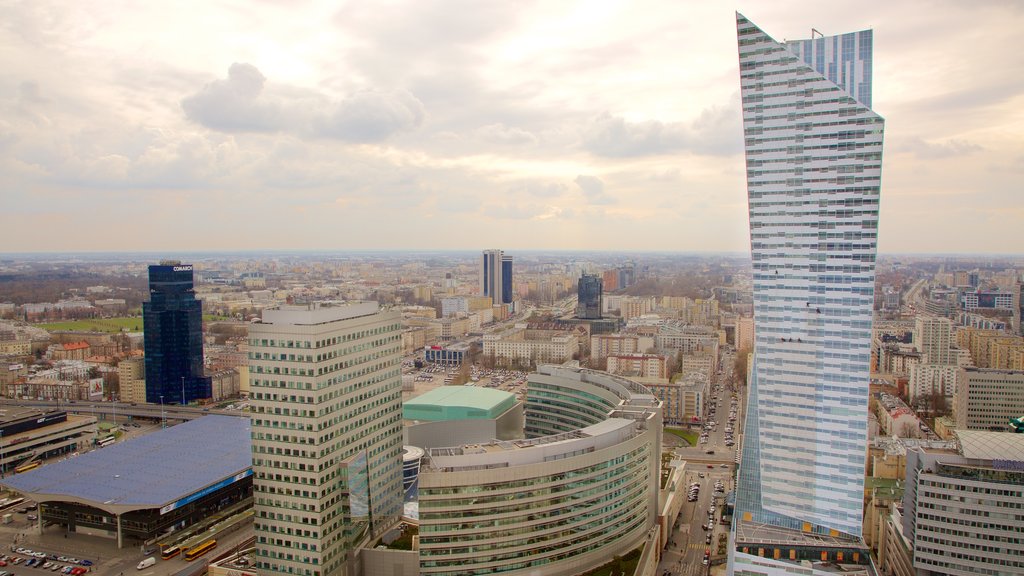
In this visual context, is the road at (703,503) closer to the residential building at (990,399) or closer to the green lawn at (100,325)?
the residential building at (990,399)

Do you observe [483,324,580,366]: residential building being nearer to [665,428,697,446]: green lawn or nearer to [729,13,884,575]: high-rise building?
[665,428,697,446]: green lawn

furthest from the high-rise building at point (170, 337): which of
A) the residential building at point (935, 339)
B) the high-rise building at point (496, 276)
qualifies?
the residential building at point (935, 339)

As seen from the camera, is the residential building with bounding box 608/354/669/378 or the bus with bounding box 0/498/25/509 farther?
the residential building with bounding box 608/354/669/378

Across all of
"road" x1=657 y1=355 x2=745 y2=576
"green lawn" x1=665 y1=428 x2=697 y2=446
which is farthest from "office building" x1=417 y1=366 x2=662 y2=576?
"green lawn" x1=665 y1=428 x2=697 y2=446

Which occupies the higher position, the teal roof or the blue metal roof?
the teal roof

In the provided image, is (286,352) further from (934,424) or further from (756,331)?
(934,424)

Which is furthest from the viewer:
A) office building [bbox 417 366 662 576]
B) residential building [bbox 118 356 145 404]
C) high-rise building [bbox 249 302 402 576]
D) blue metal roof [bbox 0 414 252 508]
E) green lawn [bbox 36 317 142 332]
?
green lawn [bbox 36 317 142 332]

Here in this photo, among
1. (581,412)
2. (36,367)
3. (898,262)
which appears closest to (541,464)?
(581,412)
